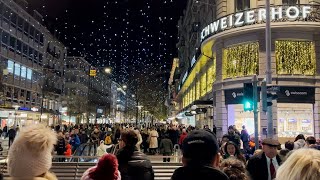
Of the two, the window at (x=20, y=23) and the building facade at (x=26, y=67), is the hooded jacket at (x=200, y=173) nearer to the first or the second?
the building facade at (x=26, y=67)

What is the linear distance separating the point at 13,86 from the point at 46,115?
575 inches

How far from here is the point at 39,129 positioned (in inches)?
109

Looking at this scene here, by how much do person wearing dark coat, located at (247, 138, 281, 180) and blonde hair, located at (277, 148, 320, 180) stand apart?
4038 millimetres

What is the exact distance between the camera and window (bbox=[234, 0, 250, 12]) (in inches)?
1101

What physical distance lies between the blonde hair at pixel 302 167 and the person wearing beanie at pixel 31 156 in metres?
1.52

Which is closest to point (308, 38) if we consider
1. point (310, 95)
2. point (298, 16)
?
point (298, 16)

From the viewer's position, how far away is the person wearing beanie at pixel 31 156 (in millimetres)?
2586

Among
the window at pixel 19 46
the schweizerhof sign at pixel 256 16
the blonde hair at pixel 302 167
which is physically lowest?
the blonde hair at pixel 302 167

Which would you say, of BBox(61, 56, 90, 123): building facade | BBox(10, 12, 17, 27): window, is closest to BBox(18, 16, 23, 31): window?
BBox(10, 12, 17, 27): window

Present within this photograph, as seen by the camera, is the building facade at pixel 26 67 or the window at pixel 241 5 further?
the building facade at pixel 26 67

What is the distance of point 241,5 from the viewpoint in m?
28.3

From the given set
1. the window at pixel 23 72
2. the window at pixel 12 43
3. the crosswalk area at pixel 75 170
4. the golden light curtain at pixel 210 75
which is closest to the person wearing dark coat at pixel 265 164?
the crosswalk area at pixel 75 170

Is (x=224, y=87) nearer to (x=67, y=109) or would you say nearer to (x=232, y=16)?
(x=232, y=16)

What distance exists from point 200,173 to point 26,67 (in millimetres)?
63639
